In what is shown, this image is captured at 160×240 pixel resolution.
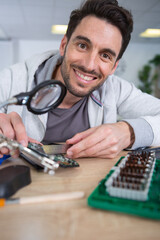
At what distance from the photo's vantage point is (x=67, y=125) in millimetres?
1559

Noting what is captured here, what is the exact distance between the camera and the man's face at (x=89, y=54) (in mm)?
1252

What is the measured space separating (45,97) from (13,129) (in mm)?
234

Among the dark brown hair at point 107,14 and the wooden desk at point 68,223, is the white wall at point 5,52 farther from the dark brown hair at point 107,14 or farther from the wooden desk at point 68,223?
the wooden desk at point 68,223

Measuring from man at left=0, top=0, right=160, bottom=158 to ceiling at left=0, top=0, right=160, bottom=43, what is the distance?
10.4 ft

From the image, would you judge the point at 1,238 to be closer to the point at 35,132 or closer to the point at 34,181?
the point at 34,181

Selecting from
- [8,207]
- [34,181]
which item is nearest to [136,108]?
[34,181]

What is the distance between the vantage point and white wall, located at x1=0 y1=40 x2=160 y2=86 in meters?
8.75

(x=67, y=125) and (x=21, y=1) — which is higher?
(x=21, y=1)

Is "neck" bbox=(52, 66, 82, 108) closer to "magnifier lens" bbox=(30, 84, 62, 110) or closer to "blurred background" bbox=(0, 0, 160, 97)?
"magnifier lens" bbox=(30, 84, 62, 110)

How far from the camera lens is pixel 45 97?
2.37 ft

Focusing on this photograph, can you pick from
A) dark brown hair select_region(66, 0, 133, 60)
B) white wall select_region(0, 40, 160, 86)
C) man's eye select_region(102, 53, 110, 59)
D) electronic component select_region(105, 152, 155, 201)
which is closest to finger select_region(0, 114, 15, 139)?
electronic component select_region(105, 152, 155, 201)

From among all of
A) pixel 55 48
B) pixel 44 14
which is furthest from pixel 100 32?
pixel 55 48

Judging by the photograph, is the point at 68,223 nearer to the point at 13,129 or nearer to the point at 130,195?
the point at 130,195

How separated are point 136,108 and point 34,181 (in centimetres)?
112
